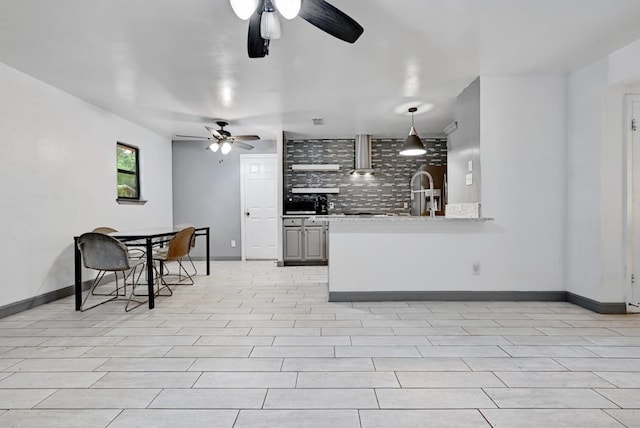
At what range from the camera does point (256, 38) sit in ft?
6.93

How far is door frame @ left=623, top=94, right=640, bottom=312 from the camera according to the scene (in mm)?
3094

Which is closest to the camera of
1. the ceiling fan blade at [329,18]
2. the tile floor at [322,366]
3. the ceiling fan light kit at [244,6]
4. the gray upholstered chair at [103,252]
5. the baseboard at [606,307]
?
the tile floor at [322,366]

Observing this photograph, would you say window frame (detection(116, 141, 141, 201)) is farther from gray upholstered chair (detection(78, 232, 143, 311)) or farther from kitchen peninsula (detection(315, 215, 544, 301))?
kitchen peninsula (detection(315, 215, 544, 301))

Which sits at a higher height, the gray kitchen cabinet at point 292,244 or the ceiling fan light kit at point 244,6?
the ceiling fan light kit at point 244,6

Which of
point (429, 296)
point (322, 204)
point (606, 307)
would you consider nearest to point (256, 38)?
point (429, 296)

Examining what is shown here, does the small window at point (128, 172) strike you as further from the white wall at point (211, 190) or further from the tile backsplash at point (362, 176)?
the tile backsplash at point (362, 176)

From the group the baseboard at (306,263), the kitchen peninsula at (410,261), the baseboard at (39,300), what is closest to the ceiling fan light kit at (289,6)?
the kitchen peninsula at (410,261)

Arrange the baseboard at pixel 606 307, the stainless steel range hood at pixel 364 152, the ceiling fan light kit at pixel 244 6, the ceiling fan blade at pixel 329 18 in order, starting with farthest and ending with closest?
the stainless steel range hood at pixel 364 152, the baseboard at pixel 606 307, the ceiling fan blade at pixel 329 18, the ceiling fan light kit at pixel 244 6

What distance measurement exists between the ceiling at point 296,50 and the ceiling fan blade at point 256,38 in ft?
1.15

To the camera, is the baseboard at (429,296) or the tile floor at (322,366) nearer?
the tile floor at (322,366)

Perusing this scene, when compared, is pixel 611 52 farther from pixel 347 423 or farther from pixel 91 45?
pixel 91 45

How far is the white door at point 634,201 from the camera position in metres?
3.09

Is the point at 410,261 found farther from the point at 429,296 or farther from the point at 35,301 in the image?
the point at 35,301

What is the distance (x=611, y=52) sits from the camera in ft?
9.64
